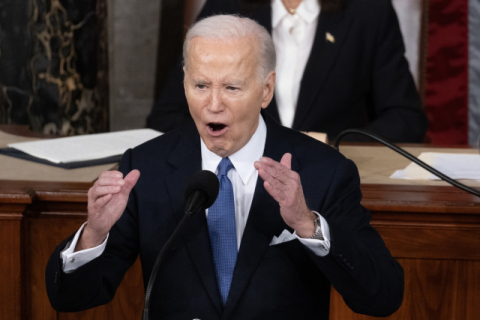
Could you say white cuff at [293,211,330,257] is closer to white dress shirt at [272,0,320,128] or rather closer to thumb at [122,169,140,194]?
thumb at [122,169,140,194]

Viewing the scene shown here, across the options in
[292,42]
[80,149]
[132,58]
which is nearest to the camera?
[80,149]

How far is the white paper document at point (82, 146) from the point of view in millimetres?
1683

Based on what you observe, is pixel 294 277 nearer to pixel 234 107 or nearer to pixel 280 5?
pixel 234 107

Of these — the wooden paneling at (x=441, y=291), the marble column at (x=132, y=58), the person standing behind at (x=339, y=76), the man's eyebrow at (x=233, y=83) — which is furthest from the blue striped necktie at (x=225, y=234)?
the marble column at (x=132, y=58)

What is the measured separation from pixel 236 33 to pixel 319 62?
170 centimetres

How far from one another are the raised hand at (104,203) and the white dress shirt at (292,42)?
5.82 ft

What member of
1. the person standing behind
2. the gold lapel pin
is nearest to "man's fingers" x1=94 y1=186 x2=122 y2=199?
the person standing behind

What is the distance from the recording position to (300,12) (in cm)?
280

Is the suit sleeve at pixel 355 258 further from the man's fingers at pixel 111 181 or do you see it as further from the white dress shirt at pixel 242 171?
the man's fingers at pixel 111 181

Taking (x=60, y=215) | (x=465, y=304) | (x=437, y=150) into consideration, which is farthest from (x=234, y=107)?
(x=437, y=150)

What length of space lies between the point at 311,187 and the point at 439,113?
2.61 meters

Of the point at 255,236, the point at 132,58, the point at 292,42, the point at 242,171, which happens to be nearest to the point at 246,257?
the point at 255,236

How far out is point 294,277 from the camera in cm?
118

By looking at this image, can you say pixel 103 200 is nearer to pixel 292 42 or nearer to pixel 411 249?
pixel 411 249
